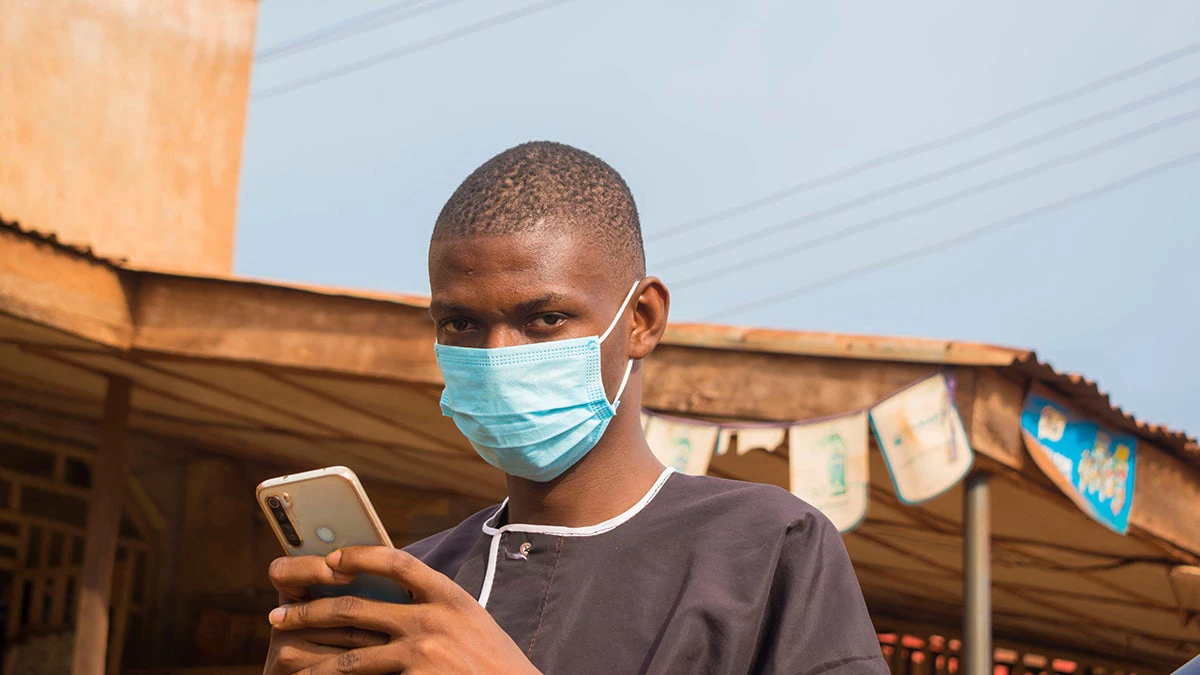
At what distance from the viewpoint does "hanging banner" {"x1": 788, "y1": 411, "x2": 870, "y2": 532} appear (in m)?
5.93

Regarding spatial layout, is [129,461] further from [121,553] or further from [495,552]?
[495,552]

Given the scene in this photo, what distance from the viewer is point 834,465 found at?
5965 millimetres

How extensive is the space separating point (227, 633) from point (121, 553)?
37.8 inches

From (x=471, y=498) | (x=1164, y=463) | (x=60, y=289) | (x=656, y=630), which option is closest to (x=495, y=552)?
(x=656, y=630)

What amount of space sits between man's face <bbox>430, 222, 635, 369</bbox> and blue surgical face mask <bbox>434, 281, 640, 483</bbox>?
0.06ft

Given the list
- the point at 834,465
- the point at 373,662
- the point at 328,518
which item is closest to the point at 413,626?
the point at 373,662

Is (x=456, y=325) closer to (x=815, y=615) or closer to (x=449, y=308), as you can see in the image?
(x=449, y=308)

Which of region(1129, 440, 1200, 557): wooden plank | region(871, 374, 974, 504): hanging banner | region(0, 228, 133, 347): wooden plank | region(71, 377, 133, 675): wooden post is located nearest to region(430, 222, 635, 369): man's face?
region(871, 374, 974, 504): hanging banner

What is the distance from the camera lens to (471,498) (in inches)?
404

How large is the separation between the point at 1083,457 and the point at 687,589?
16.4 ft

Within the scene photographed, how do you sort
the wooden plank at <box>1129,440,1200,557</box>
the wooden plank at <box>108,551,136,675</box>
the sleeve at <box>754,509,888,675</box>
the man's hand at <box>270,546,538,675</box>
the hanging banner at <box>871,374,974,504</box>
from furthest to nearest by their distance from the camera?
1. the wooden plank at <box>108,551,136,675</box>
2. the wooden plank at <box>1129,440,1200,557</box>
3. the hanging banner at <box>871,374,974,504</box>
4. the sleeve at <box>754,509,888,675</box>
5. the man's hand at <box>270,546,538,675</box>

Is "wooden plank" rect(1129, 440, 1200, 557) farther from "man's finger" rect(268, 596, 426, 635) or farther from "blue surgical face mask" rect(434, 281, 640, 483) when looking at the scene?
"man's finger" rect(268, 596, 426, 635)

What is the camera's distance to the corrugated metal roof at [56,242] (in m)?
6.21

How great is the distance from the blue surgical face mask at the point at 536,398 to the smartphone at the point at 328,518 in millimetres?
375
